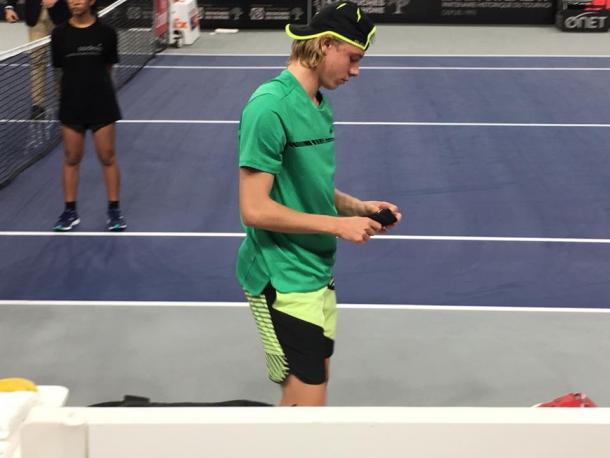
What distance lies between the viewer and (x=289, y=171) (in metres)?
3.25

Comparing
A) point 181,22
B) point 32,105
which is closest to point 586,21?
point 181,22

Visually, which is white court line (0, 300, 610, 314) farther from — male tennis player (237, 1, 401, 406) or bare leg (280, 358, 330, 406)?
bare leg (280, 358, 330, 406)

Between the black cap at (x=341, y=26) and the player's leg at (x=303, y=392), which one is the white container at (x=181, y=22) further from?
the player's leg at (x=303, y=392)

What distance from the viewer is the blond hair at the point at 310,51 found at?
3.16 m

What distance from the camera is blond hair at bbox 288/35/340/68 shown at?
3160mm

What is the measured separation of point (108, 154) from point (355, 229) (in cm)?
425

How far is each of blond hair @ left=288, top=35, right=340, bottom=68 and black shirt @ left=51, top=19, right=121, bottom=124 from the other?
388cm

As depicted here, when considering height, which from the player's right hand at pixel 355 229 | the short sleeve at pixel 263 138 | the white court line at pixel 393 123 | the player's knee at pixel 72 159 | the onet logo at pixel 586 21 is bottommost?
the onet logo at pixel 586 21

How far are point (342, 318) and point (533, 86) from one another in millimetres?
7411

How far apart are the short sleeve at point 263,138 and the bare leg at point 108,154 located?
401cm

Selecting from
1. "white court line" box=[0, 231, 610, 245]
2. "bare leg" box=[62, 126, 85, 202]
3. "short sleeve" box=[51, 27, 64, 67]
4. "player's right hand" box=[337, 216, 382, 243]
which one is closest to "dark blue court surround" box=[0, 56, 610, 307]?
"white court line" box=[0, 231, 610, 245]

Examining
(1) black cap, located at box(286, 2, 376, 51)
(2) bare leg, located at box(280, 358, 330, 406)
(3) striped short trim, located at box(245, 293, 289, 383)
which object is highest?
(1) black cap, located at box(286, 2, 376, 51)

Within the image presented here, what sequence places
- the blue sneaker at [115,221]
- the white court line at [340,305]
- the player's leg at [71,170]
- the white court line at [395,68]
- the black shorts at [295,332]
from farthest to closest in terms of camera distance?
the white court line at [395,68] → the blue sneaker at [115,221] → the player's leg at [71,170] → the white court line at [340,305] → the black shorts at [295,332]
